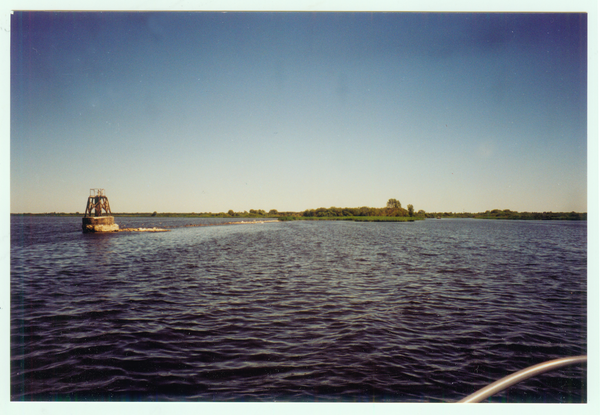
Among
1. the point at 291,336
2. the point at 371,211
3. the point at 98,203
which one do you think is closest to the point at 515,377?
the point at 291,336

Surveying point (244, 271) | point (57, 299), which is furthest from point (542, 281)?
point (57, 299)

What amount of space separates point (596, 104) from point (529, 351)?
A: 6020 millimetres

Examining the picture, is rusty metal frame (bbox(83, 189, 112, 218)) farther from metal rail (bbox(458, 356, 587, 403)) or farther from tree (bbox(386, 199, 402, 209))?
tree (bbox(386, 199, 402, 209))

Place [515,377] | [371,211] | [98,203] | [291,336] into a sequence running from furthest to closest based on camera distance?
[371,211]
[98,203]
[291,336]
[515,377]

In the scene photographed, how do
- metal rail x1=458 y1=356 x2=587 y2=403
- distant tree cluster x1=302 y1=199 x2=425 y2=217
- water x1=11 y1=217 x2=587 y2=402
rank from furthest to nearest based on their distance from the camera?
1. distant tree cluster x1=302 y1=199 x2=425 y2=217
2. water x1=11 y1=217 x2=587 y2=402
3. metal rail x1=458 y1=356 x2=587 y2=403

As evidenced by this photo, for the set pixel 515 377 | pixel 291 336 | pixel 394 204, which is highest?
pixel 394 204

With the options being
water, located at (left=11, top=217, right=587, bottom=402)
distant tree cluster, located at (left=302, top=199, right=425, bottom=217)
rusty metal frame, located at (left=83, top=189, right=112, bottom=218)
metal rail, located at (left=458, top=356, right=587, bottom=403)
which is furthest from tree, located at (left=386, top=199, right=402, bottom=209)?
metal rail, located at (left=458, top=356, right=587, bottom=403)

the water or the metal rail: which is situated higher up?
the metal rail

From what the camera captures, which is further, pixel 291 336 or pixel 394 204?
pixel 394 204

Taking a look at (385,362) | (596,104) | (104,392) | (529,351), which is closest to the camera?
(596,104)

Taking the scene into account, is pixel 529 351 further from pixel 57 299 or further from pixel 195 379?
pixel 57 299

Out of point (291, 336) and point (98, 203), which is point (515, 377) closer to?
point (291, 336)
